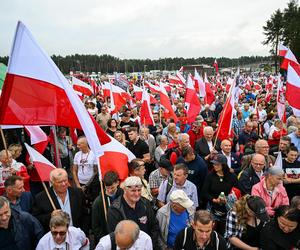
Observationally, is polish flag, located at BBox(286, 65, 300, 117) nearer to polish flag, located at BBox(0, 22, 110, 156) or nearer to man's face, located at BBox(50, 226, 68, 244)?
polish flag, located at BBox(0, 22, 110, 156)

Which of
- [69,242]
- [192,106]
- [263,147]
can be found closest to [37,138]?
[69,242]

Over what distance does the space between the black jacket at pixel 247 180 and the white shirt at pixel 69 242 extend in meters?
2.45

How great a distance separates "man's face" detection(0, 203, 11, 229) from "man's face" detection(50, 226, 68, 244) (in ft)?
1.61

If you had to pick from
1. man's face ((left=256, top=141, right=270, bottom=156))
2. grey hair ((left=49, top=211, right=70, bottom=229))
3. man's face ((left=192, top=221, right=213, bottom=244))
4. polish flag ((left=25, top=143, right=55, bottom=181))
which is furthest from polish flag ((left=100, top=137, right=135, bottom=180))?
man's face ((left=256, top=141, right=270, bottom=156))

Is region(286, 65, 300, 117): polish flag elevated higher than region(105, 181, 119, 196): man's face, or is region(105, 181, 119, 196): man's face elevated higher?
region(286, 65, 300, 117): polish flag

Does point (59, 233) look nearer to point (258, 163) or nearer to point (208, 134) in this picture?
point (258, 163)

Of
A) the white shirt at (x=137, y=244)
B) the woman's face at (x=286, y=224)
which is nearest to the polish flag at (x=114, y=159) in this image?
the white shirt at (x=137, y=244)

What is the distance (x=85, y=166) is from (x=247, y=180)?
2.70 m

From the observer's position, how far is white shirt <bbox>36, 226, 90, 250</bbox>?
10.8ft

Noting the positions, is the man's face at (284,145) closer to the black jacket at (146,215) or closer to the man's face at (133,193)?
the black jacket at (146,215)

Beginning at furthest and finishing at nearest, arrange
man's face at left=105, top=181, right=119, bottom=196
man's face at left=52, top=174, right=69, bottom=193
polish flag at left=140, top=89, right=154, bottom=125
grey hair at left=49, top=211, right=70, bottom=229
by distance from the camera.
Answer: polish flag at left=140, top=89, right=154, bottom=125, man's face at left=105, top=181, right=119, bottom=196, man's face at left=52, top=174, right=69, bottom=193, grey hair at left=49, top=211, right=70, bottom=229

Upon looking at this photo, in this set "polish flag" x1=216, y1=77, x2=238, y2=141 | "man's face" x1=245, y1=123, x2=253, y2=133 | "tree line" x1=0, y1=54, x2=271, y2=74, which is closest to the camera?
"polish flag" x1=216, y1=77, x2=238, y2=141

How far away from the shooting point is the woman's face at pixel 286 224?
10.8 ft

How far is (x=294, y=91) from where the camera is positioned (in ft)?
22.2
